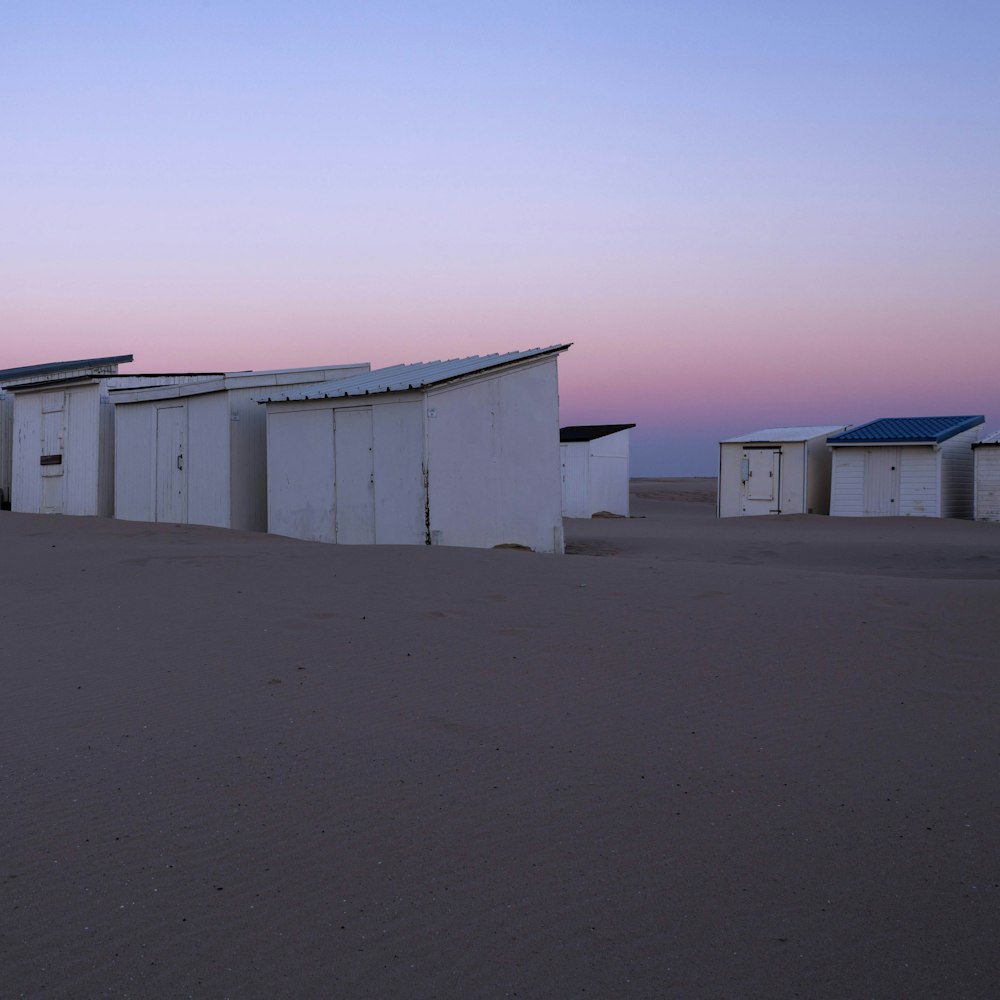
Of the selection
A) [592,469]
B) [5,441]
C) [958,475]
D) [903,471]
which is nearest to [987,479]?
[958,475]

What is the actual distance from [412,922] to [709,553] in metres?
13.9

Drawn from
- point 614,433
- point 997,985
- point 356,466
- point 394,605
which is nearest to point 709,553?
point 356,466

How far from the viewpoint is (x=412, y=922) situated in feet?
10.1

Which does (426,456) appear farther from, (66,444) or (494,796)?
(494,796)

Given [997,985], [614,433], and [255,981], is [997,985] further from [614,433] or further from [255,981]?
[614,433]

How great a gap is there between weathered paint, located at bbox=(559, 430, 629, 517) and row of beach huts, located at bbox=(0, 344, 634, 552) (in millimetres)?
14342

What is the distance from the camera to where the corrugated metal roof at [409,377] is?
14.3m

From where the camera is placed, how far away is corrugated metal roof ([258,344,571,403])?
1432 centimetres

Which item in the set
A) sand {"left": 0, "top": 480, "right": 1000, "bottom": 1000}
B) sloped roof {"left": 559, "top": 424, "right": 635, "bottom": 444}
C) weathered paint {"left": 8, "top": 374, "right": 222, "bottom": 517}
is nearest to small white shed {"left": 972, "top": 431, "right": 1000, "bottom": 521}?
sloped roof {"left": 559, "top": 424, "right": 635, "bottom": 444}

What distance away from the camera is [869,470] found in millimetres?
27938

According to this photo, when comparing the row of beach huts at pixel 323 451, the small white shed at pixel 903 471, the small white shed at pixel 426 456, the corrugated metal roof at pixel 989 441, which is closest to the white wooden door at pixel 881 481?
Answer: the small white shed at pixel 903 471

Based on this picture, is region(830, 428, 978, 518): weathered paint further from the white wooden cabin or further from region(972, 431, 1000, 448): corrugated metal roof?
the white wooden cabin

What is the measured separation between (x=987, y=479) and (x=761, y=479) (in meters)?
5.91

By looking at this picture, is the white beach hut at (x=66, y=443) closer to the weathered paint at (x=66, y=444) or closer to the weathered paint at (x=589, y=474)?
the weathered paint at (x=66, y=444)
